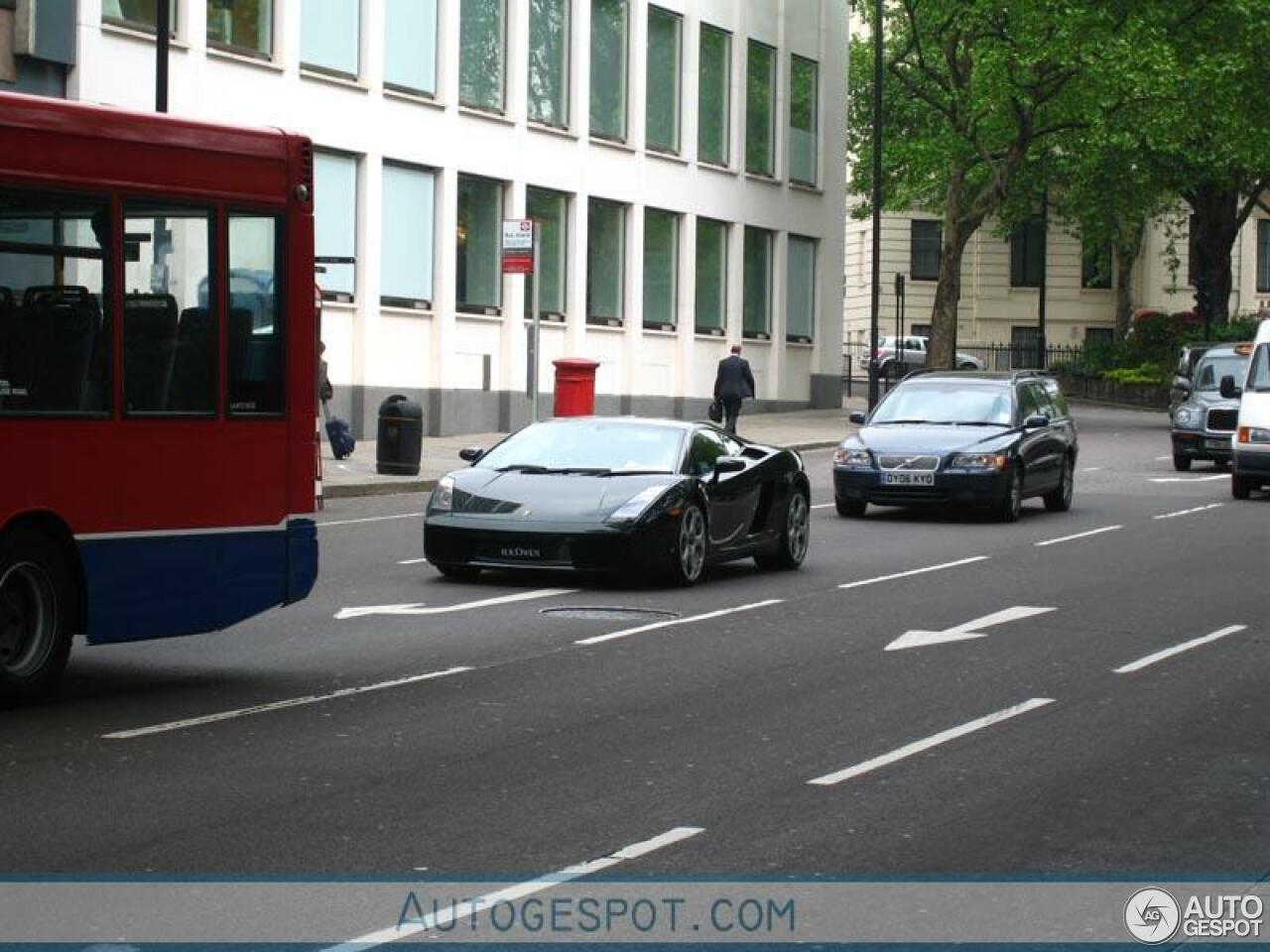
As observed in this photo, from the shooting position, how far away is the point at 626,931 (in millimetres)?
7266

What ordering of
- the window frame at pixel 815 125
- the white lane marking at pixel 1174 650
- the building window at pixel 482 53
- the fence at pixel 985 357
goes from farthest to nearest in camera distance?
the fence at pixel 985 357, the window frame at pixel 815 125, the building window at pixel 482 53, the white lane marking at pixel 1174 650

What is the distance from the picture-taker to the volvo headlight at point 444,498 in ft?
61.7

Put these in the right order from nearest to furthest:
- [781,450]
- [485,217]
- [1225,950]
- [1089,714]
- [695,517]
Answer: [1225,950]
[1089,714]
[695,517]
[781,450]
[485,217]

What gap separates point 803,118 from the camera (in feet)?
189

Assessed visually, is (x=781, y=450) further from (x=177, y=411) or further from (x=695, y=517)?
(x=177, y=411)

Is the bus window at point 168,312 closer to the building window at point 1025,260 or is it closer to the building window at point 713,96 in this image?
the building window at point 713,96

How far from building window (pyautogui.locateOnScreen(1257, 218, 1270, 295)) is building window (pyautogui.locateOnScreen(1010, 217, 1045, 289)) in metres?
8.67

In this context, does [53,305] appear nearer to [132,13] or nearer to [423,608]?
[423,608]

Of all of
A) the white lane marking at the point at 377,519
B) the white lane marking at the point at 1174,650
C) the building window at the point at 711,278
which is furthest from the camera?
the building window at the point at 711,278

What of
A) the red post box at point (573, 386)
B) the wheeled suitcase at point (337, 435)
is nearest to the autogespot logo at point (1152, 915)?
the wheeled suitcase at point (337, 435)

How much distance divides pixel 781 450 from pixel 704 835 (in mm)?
12528

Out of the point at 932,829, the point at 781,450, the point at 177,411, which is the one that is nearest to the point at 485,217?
the point at 781,450

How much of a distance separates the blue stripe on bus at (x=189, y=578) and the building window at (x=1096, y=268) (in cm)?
7483

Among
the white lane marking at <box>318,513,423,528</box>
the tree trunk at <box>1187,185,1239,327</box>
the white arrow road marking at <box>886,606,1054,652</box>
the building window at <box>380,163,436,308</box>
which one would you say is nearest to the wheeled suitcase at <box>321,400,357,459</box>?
the white lane marking at <box>318,513,423,528</box>
